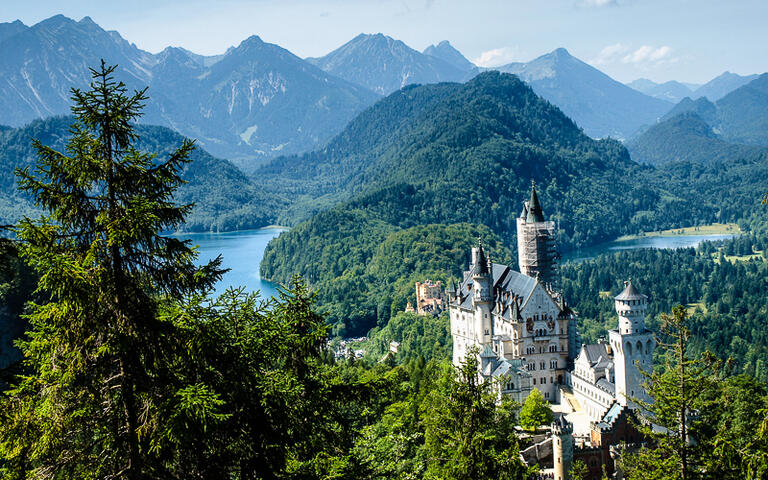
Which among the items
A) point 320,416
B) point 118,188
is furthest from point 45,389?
point 320,416

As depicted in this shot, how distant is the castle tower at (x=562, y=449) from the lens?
4003 centimetres

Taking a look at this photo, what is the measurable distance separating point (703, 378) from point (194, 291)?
45.4 feet

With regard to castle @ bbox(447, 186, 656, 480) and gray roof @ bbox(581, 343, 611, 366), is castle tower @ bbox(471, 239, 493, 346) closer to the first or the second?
castle @ bbox(447, 186, 656, 480)

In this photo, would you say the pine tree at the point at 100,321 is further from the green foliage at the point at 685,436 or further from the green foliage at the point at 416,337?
the green foliage at the point at 416,337

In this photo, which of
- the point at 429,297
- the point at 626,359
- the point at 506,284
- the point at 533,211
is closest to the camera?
the point at 626,359

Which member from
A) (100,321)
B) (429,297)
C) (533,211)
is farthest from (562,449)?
(429,297)

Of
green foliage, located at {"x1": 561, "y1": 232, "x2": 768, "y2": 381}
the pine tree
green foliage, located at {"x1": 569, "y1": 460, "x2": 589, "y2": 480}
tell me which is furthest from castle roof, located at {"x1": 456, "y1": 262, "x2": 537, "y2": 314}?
the pine tree

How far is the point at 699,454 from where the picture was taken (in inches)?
746

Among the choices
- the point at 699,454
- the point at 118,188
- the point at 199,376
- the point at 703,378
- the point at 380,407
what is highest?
the point at 118,188

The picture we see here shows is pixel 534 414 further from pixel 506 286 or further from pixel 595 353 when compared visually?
pixel 506 286

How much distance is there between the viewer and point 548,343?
62094 mm

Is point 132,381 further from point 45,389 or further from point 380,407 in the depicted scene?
point 380,407

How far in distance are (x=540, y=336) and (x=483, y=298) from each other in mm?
6508

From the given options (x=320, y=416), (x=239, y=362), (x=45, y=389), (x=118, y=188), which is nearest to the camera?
(x=45, y=389)
